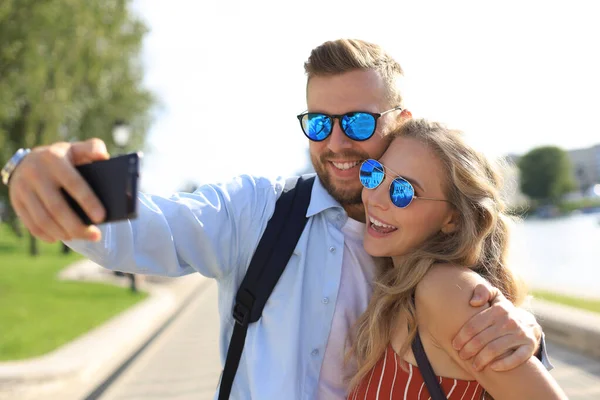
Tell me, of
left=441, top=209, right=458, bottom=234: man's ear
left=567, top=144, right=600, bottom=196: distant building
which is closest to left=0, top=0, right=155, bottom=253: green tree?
left=441, top=209, right=458, bottom=234: man's ear

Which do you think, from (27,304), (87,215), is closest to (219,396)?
(87,215)

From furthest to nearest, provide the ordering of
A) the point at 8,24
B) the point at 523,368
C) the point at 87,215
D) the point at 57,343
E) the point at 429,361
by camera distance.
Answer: the point at 8,24 → the point at 57,343 → the point at 429,361 → the point at 523,368 → the point at 87,215

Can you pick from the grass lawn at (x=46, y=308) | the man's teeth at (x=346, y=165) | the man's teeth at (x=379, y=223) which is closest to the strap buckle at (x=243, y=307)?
the man's teeth at (x=379, y=223)

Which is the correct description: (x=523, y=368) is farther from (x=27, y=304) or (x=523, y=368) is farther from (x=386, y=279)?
(x=27, y=304)

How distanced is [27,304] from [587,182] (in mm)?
126066

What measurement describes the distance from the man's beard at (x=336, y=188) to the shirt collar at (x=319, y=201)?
29 mm

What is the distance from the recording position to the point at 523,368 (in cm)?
179

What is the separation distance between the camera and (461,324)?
1.86 meters

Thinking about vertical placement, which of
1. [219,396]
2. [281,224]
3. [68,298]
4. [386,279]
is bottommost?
[68,298]

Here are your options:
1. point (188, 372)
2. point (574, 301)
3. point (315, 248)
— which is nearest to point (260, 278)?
point (315, 248)

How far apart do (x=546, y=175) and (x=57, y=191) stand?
11374cm

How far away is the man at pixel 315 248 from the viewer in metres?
1.88

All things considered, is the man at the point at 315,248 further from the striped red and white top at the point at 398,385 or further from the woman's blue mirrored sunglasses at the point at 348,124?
the striped red and white top at the point at 398,385

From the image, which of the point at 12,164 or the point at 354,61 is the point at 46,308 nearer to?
the point at 354,61
